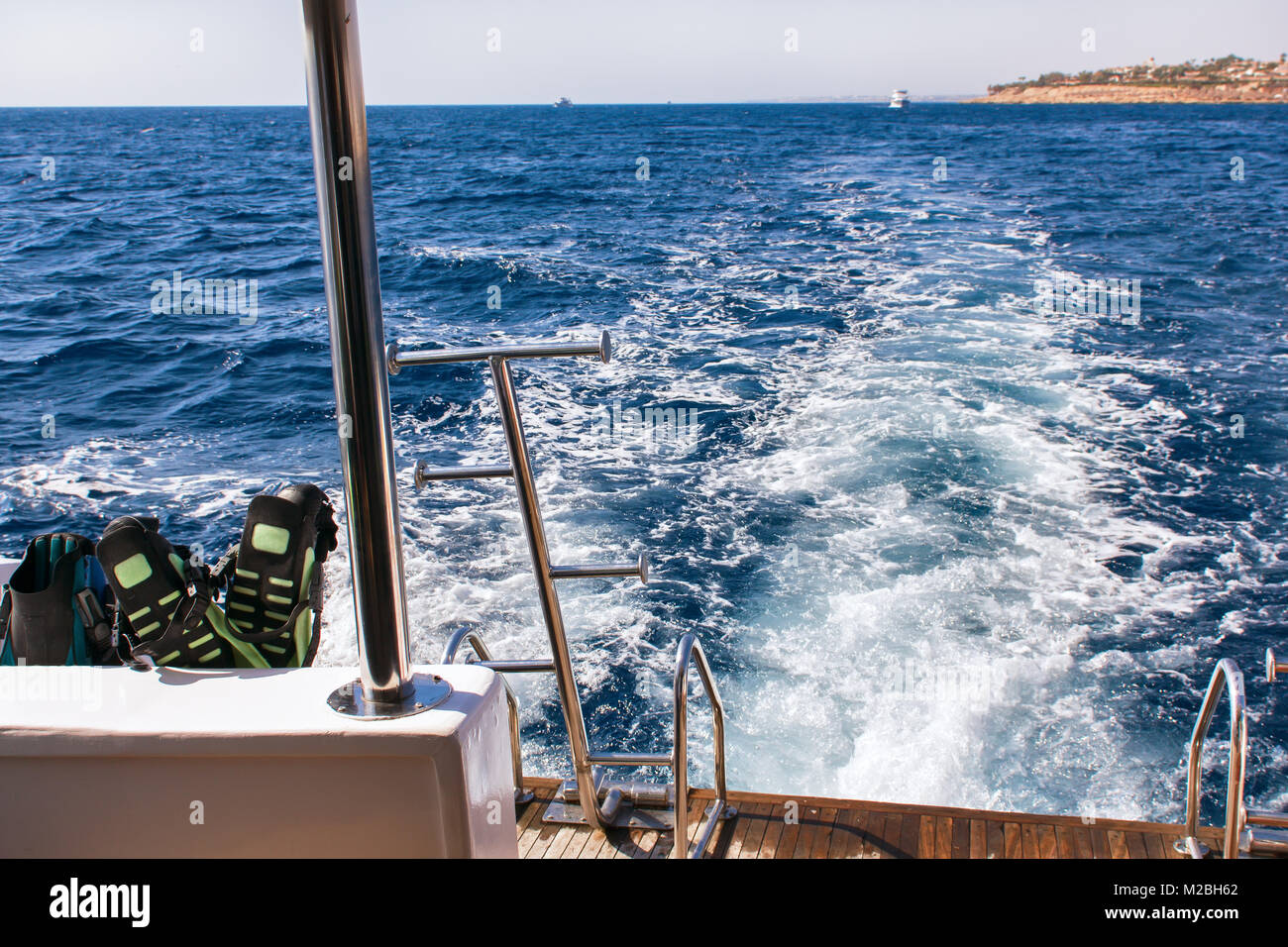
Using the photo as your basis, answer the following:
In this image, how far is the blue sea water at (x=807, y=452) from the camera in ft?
16.1

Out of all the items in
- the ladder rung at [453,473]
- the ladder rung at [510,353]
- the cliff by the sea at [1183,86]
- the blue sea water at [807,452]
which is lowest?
the blue sea water at [807,452]

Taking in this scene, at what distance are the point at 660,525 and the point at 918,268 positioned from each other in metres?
8.67

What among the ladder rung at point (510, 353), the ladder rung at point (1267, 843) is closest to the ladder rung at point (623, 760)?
the ladder rung at point (510, 353)

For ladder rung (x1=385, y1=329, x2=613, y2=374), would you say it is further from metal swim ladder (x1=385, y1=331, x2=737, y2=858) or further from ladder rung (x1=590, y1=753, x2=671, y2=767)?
ladder rung (x1=590, y1=753, x2=671, y2=767)

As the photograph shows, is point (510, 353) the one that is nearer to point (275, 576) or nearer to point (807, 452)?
point (275, 576)

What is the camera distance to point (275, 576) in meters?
2.19

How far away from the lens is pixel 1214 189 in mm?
25578

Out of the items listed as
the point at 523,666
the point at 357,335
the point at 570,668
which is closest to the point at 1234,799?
the point at 570,668

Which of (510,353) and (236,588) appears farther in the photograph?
(236,588)

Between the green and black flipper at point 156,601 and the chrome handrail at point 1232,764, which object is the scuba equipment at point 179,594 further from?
the chrome handrail at point 1232,764

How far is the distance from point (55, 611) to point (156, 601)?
33cm

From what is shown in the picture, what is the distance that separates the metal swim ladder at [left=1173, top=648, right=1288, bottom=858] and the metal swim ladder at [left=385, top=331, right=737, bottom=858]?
1.20 m

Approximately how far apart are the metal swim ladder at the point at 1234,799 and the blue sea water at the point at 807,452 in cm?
186
